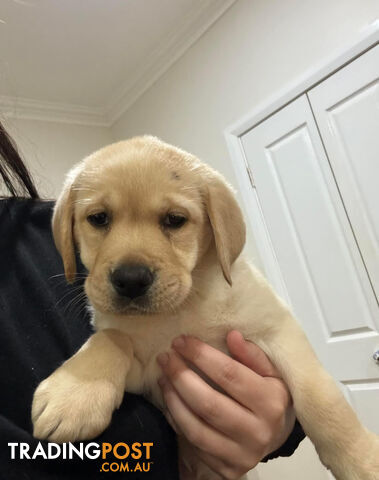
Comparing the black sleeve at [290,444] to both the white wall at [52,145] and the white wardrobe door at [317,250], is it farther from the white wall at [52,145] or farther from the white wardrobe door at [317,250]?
the white wall at [52,145]

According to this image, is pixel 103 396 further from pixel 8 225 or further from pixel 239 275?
pixel 8 225

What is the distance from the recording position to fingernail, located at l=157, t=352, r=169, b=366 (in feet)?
3.29

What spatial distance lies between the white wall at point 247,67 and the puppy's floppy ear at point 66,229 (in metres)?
2.05

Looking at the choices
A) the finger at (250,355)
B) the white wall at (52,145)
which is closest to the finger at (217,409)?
the finger at (250,355)

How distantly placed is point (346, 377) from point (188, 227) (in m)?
2.04

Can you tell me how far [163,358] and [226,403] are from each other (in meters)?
0.17

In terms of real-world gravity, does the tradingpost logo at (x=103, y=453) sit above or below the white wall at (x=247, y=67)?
below

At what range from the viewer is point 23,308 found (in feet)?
3.44

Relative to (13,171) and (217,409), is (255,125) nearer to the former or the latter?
(13,171)

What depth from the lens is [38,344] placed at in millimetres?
1009

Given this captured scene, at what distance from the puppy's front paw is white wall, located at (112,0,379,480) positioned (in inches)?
93.7

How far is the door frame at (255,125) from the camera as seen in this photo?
267 cm

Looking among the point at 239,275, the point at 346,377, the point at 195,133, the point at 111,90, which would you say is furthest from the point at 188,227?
the point at 111,90

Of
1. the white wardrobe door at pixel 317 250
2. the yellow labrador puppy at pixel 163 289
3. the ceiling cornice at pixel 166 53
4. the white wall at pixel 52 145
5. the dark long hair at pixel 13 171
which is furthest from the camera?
the white wall at pixel 52 145
